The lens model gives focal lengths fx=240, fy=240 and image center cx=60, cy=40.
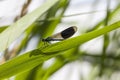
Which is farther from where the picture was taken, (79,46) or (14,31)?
(79,46)

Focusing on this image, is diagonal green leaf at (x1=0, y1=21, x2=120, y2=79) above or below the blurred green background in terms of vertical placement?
below

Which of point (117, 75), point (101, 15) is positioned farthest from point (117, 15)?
point (117, 75)

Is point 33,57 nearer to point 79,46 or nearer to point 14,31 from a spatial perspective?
point 14,31

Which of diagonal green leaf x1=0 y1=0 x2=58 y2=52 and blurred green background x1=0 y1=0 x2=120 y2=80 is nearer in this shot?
diagonal green leaf x1=0 y1=0 x2=58 y2=52

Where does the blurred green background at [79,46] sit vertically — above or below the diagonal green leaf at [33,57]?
above

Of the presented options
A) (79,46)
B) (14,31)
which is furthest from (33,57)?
(79,46)

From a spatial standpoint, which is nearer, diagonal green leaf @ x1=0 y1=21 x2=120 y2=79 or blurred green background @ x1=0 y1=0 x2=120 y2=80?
diagonal green leaf @ x1=0 y1=21 x2=120 y2=79

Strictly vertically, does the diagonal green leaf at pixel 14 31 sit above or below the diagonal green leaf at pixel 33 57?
above

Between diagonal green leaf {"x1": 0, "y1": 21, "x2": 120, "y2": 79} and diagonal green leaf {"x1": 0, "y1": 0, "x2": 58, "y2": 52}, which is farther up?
diagonal green leaf {"x1": 0, "y1": 0, "x2": 58, "y2": 52}

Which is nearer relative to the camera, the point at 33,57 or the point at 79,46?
the point at 33,57

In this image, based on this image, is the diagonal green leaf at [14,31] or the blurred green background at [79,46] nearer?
the diagonal green leaf at [14,31]

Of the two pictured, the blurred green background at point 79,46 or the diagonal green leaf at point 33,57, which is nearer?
the diagonal green leaf at point 33,57
